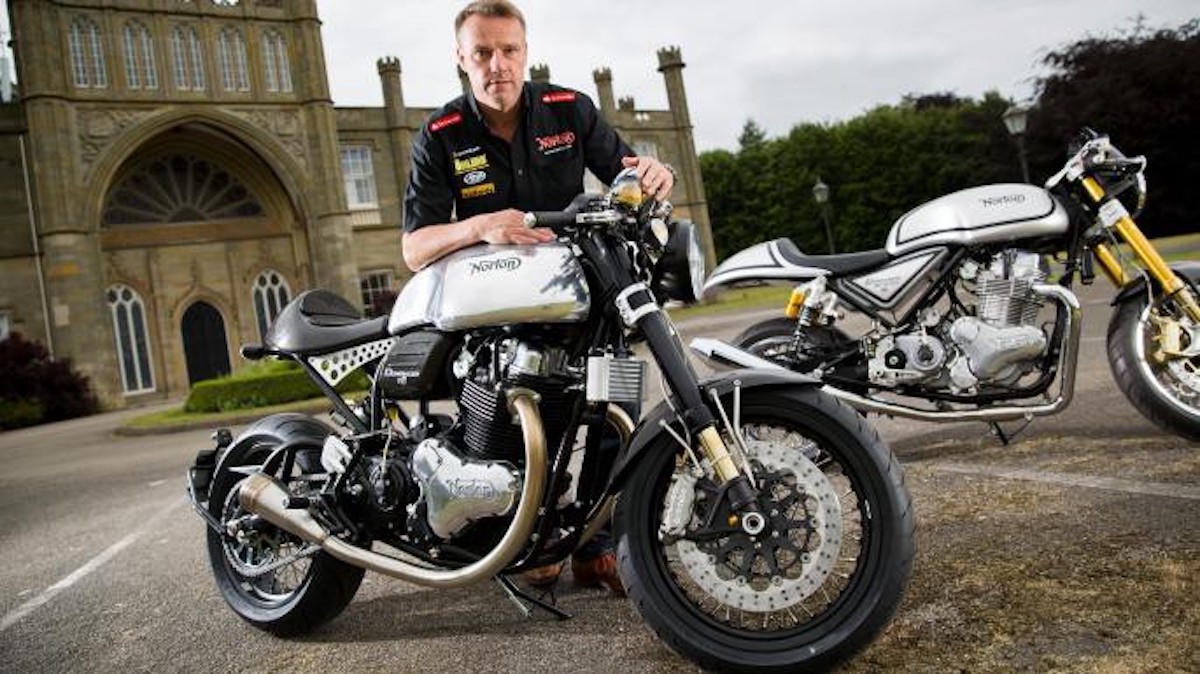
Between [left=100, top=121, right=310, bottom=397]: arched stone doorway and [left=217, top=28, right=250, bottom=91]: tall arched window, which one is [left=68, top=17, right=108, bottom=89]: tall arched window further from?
[left=217, top=28, right=250, bottom=91]: tall arched window

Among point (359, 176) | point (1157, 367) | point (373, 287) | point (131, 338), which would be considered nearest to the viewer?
point (1157, 367)

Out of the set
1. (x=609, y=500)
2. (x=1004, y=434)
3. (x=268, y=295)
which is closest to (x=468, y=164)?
(x=609, y=500)

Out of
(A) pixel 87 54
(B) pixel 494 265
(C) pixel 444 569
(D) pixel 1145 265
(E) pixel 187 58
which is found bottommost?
(C) pixel 444 569

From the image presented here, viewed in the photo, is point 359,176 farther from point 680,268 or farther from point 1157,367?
point 680,268

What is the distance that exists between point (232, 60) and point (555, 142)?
88.2 feet

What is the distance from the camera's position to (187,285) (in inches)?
1044

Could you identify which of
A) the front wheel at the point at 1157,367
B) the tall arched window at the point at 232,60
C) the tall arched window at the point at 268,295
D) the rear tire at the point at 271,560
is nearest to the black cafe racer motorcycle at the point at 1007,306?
the front wheel at the point at 1157,367

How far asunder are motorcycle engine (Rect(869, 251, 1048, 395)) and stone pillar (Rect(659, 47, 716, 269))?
117ft

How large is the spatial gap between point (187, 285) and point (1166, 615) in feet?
92.8

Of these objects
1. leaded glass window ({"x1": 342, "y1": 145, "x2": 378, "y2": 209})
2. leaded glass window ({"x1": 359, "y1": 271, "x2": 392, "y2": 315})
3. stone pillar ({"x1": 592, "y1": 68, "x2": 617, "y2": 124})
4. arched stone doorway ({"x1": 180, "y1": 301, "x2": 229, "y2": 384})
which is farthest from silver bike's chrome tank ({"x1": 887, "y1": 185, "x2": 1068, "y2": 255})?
stone pillar ({"x1": 592, "y1": 68, "x2": 617, "y2": 124})

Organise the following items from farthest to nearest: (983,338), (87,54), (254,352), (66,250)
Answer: (87,54), (66,250), (983,338), (254,352)

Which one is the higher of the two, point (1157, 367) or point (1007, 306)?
point (1007, 306)

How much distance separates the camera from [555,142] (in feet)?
9.84

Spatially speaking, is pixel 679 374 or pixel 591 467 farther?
pixel 591 467
